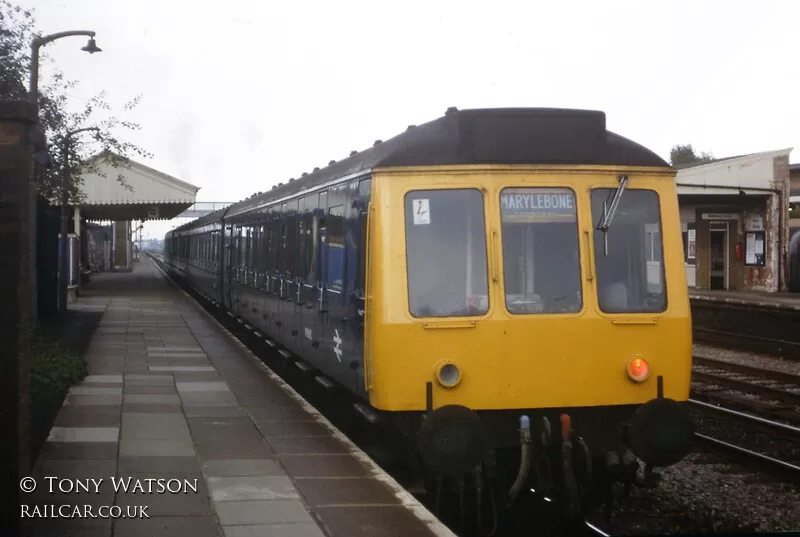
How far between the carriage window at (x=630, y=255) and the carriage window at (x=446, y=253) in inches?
35.1

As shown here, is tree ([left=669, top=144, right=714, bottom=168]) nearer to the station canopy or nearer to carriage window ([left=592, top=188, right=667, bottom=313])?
the station canopy

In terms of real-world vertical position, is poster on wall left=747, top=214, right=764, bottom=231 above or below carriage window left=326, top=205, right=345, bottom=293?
above

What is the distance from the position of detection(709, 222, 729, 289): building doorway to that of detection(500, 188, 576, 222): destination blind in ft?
95.5

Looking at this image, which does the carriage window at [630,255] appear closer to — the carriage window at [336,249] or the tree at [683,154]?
the carriage window at [336,249]

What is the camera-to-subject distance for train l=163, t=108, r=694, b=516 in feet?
23.3

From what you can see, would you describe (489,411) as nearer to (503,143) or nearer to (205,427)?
(503,143)

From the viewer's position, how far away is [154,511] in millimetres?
6281

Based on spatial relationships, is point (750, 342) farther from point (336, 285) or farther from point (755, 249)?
point (755, 249)

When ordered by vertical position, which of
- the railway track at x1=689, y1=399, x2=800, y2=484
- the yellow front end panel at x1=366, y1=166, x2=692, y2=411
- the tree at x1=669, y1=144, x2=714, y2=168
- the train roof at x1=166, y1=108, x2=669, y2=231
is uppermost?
the tree at x1=669, y1=144, x2=714, y2=168

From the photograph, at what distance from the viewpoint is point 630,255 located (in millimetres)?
7484

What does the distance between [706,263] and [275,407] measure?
90.5ft

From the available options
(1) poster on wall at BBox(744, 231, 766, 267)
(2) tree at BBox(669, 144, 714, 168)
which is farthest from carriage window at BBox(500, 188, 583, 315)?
(2) tree at BBox(669, 144, 714, 168)

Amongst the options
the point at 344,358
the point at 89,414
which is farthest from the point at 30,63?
the point at 344,358

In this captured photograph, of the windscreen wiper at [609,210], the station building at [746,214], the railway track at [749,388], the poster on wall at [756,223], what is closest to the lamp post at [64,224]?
the railway track at [749,388]
